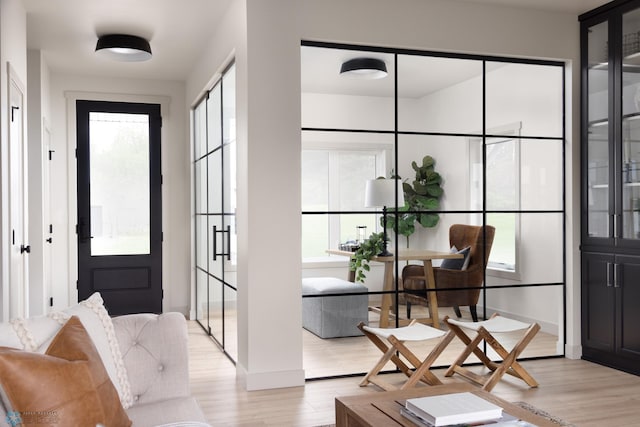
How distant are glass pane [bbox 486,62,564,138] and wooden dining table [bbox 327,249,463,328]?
1.09 meters

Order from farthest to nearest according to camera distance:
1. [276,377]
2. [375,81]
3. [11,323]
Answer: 1. [375,81]
2. [276,377]
3. [11,323]

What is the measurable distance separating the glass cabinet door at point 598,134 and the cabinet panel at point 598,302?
0.22 metres

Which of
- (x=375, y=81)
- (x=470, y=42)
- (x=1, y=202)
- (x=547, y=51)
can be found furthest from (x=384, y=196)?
(x=1, y=202)

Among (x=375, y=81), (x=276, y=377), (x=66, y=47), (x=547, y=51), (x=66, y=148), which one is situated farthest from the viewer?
(x=66, y=148)

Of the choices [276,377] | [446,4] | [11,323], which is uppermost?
[446,4]

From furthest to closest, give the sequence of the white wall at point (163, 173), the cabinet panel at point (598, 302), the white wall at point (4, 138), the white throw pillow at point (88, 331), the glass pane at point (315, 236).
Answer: the white wall at point (163, 173) < the cabinet panel at point (598, 302) < the glass pane at point (315, 236) < the white wall at point (4, 138) < the white throw pillow at point (88, 331)

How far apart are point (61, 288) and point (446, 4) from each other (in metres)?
5.11

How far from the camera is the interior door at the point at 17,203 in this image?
3.99 metres

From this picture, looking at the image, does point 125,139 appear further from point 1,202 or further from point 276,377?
point 276,377

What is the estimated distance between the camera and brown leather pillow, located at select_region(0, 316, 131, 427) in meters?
1.67

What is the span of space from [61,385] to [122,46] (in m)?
4.21

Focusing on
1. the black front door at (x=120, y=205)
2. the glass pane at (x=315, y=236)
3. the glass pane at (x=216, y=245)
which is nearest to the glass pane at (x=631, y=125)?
the glass pane at (x=315, y=236)

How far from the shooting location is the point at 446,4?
177 inches

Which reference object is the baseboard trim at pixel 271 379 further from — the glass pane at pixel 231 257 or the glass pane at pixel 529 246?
the glass pane at pixel 529 246
